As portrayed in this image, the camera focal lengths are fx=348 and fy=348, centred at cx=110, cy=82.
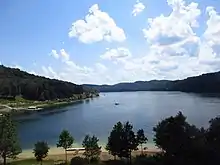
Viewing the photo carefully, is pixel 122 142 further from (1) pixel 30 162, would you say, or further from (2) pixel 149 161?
(1) pixel 30 162

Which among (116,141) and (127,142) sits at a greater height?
(116,141)

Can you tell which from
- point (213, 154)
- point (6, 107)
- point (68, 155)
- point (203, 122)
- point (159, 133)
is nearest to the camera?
point (213, 154)

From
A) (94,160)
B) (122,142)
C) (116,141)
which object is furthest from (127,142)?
(94,160)

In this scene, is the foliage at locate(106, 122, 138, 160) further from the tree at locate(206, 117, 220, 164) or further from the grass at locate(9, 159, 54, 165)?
the grass at locate(9, 159, 54, 165)

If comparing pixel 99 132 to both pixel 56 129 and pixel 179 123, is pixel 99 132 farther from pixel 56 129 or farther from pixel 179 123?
pixel 179 123

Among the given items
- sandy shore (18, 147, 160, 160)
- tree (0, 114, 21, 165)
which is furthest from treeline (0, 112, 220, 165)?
sandy shore (18, 147, 160, 160)

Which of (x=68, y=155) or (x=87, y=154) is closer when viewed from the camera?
(x=87, y=154)

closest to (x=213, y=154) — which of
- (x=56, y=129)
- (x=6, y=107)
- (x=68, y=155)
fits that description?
(x=68, y=155)

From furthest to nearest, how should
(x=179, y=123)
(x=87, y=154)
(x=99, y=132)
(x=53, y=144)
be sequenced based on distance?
(x=99, y=132) → (x=53, y=144) → (x=87, y=154) → (x=179, y=123)

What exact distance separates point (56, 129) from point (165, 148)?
64170 millimetres

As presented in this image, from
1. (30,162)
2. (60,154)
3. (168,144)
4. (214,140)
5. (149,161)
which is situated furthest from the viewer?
(60,154)

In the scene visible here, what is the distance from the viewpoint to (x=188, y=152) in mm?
42812

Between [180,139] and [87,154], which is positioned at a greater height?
[180,139]

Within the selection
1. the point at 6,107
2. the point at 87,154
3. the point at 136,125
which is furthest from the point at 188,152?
the point at 6,107
